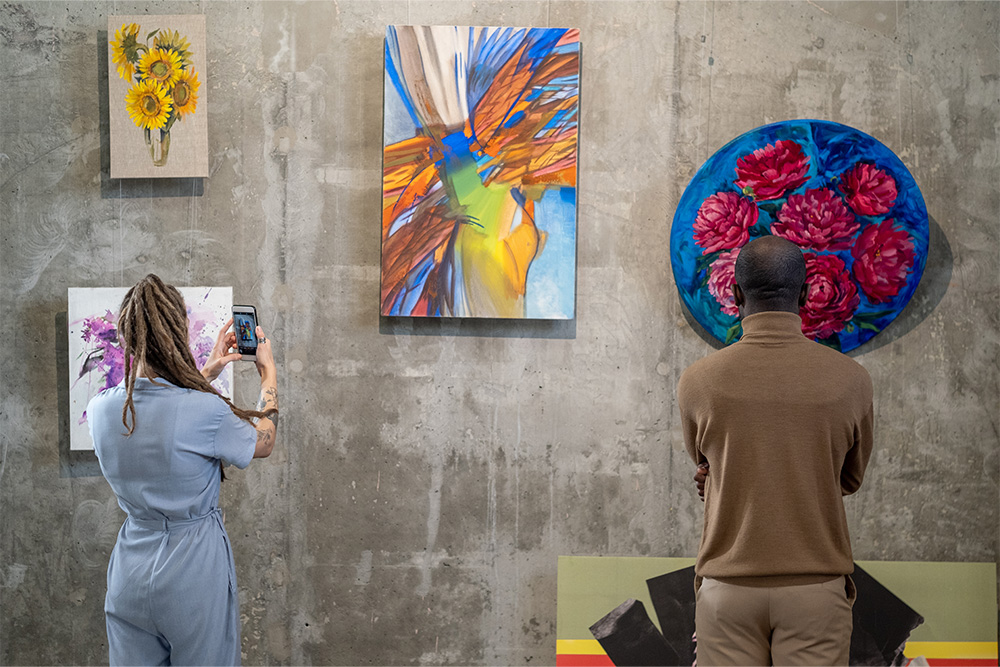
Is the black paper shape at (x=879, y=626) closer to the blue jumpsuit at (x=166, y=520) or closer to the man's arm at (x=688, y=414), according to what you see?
the man's arm at (x=688, y=414)

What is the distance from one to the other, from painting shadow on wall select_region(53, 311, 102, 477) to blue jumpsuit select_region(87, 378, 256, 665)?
99cm

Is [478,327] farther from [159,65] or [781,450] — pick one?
[159,65]

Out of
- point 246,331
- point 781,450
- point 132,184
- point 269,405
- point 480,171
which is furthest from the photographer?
point 132,184

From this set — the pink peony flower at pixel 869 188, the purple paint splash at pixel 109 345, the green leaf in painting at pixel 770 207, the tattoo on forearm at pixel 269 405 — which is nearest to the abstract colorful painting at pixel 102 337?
the purple paint splash at pixel 109 345

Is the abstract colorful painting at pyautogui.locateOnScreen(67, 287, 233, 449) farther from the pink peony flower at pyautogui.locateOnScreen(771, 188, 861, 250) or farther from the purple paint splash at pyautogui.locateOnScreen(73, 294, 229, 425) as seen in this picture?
the pink peony flower at pyautogui.locateOnScreen(771, 188, 861, 250)

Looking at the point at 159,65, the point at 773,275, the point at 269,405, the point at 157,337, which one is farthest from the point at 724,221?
the point at 159,65

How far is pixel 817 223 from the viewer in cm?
280

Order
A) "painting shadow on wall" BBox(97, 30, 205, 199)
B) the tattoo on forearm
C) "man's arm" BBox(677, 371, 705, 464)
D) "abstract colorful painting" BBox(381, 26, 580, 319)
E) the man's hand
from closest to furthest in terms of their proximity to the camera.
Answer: "man's arm" BBox(677, 371, 705, 464)
the man's hand
the tattoo on forearm
"abstract colorful painting" BBox(381, 26, 580, 319)
"painting shadow on wall" BBox(97, 30, 205, 199)

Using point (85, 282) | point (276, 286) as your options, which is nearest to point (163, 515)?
point (276, 286)

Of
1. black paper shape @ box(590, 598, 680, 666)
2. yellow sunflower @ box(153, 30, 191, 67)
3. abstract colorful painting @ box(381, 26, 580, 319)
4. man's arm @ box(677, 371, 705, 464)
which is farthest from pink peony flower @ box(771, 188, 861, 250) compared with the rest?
yellow sunflower @ box(153, 30, 191, 67)

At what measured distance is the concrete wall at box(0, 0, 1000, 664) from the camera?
285 cm

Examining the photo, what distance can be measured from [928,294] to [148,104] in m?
3.07

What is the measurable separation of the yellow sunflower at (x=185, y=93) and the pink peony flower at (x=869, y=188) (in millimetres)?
2455

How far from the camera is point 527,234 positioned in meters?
2.79
